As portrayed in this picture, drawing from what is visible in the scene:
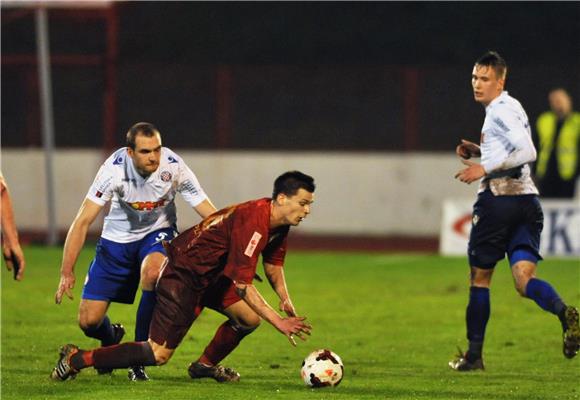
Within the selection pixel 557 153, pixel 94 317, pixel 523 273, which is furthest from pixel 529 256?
pixel 557 153

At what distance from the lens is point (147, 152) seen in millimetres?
9484

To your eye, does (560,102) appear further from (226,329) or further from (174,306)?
(174,306)

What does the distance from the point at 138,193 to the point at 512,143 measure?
8.28ft

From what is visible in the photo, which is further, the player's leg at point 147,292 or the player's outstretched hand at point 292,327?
the player's leg at point 147,292

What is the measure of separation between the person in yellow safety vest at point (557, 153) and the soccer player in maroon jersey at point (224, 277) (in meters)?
10.7

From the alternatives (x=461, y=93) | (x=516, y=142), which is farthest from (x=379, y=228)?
(x=516, y=142)

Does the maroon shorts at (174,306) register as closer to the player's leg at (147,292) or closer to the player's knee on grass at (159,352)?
the player's knee on grass at (159,352)

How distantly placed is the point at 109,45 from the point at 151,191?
17004 mm

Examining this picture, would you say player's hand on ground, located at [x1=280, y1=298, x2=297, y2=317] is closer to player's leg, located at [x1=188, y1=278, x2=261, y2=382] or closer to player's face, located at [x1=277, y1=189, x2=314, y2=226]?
player's leg, located at [x1=188, y1=278, x2=261, y2=382]

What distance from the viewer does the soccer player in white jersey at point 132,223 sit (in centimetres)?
953

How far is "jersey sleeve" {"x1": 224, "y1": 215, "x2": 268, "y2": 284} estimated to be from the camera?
859cm

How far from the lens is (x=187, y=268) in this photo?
9000 mm

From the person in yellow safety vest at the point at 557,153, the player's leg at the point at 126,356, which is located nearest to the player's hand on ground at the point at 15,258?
the player's leg at the point at 126,356

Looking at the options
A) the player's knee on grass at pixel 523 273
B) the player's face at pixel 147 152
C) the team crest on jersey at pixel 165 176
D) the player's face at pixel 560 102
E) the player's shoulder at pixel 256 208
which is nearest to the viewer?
the player's shoulder at pixel 256 208
